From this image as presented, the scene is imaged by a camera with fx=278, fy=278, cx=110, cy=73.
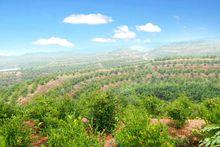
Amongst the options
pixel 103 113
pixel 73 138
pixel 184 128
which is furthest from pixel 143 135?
pixel 184 128

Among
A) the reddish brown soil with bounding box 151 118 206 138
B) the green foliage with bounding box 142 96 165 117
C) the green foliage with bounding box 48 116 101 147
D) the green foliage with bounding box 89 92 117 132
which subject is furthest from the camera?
the green foliage with bounding box 142 96 165 117

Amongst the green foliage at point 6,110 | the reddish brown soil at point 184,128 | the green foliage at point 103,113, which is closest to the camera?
the reddish brown soil at point 184,128

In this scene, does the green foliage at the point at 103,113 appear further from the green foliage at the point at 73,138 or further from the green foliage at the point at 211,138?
the green foliage at the point at 211,138

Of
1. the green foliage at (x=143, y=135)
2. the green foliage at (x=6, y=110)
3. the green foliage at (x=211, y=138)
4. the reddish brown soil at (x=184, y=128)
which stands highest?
the green foliage at (x=211, y=138)

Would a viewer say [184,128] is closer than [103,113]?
No

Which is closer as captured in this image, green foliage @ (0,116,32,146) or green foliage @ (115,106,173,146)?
green foliage @ (115,106,173,146)

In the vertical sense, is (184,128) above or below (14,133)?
below

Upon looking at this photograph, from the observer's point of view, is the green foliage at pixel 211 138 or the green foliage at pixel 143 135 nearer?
the green foliage at pixel 211 138

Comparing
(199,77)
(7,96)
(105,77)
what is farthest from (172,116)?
(105,77)

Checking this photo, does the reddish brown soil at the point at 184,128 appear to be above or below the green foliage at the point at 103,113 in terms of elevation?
below

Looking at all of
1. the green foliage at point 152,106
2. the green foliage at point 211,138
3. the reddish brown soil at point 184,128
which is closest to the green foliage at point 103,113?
the reddish brown soil at point 184,128

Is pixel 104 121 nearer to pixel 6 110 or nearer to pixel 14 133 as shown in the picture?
pixel 14 133

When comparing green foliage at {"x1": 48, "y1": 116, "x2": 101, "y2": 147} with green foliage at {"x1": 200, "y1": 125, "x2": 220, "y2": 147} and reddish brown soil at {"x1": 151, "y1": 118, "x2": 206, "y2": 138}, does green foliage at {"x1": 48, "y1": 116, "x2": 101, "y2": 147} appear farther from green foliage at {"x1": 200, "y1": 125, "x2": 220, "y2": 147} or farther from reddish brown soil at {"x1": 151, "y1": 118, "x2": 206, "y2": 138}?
reddish brown soil at {"x1": 151, "y1": 118, "x2": 206, "y2": 138}

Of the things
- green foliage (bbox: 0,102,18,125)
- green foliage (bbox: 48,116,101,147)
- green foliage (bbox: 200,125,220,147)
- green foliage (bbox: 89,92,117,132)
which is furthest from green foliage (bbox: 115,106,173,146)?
green foliage (bbox: 0,102,18,125)
